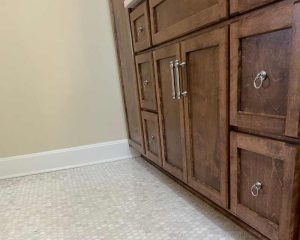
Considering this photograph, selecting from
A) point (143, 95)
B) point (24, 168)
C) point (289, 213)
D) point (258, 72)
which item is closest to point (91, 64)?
point (143, 95)

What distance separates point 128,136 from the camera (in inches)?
68.2

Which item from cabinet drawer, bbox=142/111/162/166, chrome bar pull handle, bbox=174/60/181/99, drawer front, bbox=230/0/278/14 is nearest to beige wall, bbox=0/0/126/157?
cabinet drawer, bbox=142/111/162/166

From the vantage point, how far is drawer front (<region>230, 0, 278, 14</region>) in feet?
1.87

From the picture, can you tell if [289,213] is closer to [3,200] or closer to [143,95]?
[143,95]

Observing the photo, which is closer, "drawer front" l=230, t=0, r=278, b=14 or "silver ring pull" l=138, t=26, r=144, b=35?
"drawer front" l=230, t=0, r=278, b=14

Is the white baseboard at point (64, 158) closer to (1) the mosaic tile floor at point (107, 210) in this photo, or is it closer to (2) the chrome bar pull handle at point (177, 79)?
(1) the mosaic tile floor at point (107, 210)

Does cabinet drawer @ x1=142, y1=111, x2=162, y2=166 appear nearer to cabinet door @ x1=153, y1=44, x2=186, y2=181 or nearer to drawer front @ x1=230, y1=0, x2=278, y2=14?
cabinet door @ x1=153, y1=44, x2=186, y2=181

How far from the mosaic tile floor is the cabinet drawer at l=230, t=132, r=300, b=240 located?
22cm

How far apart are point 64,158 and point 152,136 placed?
70 centimetres

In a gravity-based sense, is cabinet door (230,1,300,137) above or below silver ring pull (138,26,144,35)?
below

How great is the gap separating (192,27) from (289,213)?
0.61 meters

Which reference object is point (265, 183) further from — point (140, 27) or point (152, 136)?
point (140, 27)

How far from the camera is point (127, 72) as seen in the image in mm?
1523

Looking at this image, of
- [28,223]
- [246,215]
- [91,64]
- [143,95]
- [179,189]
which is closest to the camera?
[246,215]
